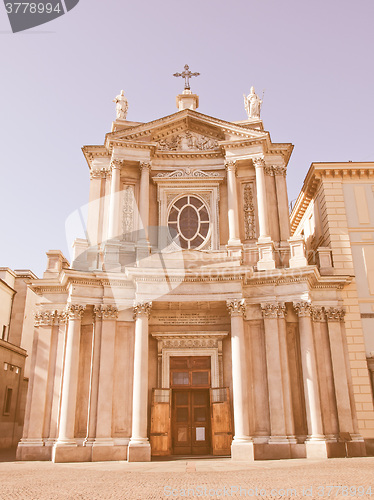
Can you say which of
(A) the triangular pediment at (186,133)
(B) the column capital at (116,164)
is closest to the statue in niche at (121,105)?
(A) the triangular pediment at (186,133)

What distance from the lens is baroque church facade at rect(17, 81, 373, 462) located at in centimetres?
1902

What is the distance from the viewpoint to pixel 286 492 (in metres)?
9.06

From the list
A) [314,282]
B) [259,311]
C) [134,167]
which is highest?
[134,167]

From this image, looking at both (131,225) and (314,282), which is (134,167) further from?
(314,282)

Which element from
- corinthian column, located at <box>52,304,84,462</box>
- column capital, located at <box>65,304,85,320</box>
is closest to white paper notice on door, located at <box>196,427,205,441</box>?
corinthian column, located at <box>52,304,84,462</box>

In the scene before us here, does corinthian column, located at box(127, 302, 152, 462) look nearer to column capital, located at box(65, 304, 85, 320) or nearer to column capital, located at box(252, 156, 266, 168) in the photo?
column capital, located at box(65, 304, 85, 320)

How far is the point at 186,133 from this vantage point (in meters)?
25.6

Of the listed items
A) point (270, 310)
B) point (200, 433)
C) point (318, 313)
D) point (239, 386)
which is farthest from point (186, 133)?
point (200, 433)

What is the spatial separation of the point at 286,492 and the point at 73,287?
13.8 m

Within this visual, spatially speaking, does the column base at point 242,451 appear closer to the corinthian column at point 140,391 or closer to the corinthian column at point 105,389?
the corinthian column at point 140,391

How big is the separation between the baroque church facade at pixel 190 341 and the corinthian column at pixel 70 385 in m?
0.05

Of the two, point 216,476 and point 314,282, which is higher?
point 314,282

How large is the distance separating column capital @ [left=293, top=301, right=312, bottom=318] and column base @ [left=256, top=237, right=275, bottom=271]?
1.99 meters

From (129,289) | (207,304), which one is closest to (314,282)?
(207,304)
